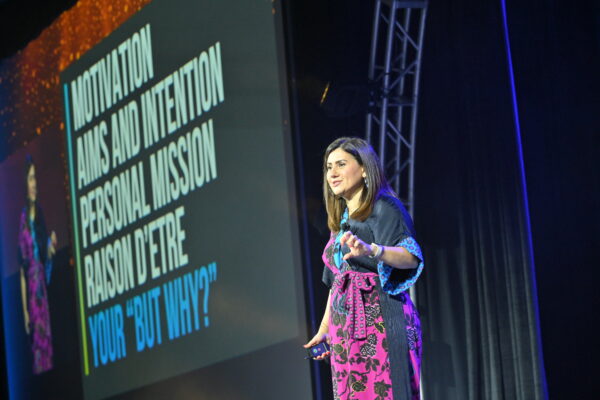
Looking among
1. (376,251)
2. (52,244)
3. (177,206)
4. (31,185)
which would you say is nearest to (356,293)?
(376,251)

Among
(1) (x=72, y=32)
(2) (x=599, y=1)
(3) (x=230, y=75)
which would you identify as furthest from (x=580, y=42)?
(1) (x=72, y=32)

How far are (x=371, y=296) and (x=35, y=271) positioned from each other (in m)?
4.44

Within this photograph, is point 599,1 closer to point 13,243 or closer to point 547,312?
point 547,312

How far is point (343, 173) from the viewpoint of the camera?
284cm

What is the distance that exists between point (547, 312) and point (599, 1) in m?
1.34

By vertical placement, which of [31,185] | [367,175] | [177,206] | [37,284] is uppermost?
[31,185]

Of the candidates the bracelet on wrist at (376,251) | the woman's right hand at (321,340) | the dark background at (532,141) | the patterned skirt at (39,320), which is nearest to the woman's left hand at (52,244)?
the patterned skirt at (39,320)

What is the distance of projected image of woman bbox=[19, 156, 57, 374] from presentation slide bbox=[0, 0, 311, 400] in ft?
0.11

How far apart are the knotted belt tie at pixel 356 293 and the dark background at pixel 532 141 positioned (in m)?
1.41

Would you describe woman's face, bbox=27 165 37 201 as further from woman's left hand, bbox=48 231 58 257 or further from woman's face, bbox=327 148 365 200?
woman's face, bbox=327 148 365 200

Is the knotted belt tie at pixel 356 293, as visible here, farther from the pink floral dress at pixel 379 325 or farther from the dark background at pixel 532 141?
the dark background at pixel 532 141

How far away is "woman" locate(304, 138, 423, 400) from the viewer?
277 cm

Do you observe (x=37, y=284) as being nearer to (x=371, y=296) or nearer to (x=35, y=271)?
(x=35, y=271)

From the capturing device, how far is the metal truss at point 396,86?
4.41 m
